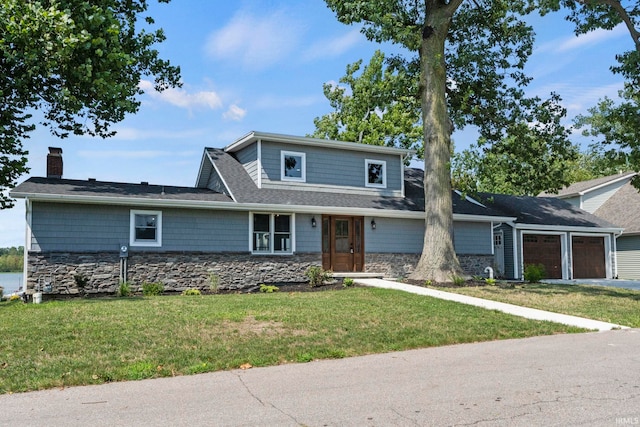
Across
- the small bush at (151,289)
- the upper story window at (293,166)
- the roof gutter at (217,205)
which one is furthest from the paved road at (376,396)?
the upper story window at (293,166)

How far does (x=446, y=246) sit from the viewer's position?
17891 mm

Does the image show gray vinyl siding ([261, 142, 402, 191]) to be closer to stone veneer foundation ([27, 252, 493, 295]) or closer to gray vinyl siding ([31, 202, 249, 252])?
gray vinyl siding ([31, 202, 249, 252])

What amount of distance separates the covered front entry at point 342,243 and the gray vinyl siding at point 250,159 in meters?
2.91

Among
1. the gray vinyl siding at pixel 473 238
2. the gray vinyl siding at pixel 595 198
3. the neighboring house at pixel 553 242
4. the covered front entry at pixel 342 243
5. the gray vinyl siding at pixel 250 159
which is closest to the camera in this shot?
the gray vinyl siding at pixel 250 159

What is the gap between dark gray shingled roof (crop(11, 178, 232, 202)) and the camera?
15.3 m

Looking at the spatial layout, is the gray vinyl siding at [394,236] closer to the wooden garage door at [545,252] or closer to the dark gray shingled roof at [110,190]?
the dark gray shingled roof at [110,190]

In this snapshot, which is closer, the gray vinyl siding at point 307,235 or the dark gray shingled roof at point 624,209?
the gray vinyl siding at point 307,235

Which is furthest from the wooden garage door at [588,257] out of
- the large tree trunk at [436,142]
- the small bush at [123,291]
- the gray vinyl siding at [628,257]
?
the small bush at [123,291]

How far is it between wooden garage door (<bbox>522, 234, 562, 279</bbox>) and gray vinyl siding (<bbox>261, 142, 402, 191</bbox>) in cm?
677

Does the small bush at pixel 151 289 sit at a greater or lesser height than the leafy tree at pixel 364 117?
lesser

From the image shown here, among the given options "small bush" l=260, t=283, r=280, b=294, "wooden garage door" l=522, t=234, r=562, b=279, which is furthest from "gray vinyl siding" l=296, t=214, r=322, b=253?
"wooden garage door" l=522, t=234, r=562, b=279

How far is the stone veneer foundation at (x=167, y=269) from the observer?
48.6 ft

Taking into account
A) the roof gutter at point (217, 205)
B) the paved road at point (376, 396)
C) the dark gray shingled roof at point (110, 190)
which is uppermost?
the dark gray shingled roof at point (110, 190)

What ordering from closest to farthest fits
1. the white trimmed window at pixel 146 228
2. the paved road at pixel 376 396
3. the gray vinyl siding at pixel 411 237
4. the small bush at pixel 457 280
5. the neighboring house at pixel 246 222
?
the paved road at pixel 376 396
the neighboring house at pixel 246 222
the white trimmed window at pixel 146 228
the small bush at pixel 457 280
the gray vinyl siding at pixel 411 237
